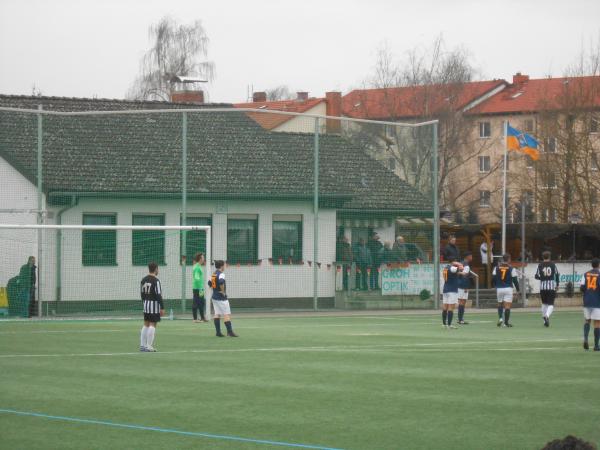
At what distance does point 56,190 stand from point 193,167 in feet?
16.4

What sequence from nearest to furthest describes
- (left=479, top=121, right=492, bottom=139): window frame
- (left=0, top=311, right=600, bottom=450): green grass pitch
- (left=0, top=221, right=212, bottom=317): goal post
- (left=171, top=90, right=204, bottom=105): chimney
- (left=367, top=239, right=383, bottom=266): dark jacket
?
1. (left=0, top=311, right=600, bottom=450): green grass pitch
2. (left=0, top=221, right=212, bottom=317): goal post
3. (left=367, top=239, right=383, bottom=266): dark jacket
4. (left=171, top=90, right=204, bottom=105): chimney
5. (left=479, top=121, right=492, bottom=139): window frame

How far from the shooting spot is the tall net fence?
34031 mm

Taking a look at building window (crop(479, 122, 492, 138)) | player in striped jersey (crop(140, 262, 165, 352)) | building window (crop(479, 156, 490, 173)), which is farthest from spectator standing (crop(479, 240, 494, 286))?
building window (crop(479, 122, 492, 138))

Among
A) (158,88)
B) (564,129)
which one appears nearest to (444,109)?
(564,129)

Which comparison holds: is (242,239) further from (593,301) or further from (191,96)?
(593,301)

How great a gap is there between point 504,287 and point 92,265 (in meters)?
12.5

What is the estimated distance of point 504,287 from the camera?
98.6 ft

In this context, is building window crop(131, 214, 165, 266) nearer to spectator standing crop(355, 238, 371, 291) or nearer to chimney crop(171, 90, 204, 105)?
spectator standing crop(355, 238, 371, 291)

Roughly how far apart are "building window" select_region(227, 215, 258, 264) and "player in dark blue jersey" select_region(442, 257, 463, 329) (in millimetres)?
9414

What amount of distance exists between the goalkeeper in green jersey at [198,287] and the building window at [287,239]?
489 centimetres

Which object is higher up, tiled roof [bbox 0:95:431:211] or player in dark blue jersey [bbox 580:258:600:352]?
tiled roof [bbox 0:95:431:211]

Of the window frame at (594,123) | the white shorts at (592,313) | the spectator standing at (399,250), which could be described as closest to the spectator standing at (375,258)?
the spectator standing at (399,250)

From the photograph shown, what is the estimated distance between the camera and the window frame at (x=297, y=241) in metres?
37.3

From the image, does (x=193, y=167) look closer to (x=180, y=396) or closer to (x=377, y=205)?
(x=377, y=205)
